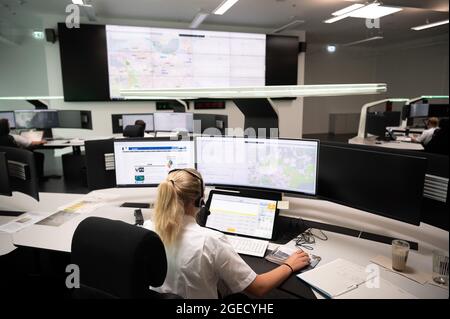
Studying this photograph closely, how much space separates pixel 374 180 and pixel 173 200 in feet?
3.26

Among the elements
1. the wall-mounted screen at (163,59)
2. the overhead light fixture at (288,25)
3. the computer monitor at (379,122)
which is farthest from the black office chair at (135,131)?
the overhead light fixture at (288,25)

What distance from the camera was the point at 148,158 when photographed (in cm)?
197

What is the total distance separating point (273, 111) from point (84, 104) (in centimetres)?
503

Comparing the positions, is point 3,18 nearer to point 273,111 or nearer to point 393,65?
point 273,111

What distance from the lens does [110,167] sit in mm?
2041

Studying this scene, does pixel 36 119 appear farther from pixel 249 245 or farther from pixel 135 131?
pixel 249 245

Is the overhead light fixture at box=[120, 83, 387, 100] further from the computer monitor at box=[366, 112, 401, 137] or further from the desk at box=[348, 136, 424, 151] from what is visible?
the computer monitor at box=[366, 112, 401, 137]

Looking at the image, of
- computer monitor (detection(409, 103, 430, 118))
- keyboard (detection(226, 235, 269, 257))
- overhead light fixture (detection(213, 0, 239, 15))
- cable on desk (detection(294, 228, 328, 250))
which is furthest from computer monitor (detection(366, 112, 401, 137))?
keyboard (detection(226, 235, 269, 257))

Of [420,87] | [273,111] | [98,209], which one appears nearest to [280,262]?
[273,111]

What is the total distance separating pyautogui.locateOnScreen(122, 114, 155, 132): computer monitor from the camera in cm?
522

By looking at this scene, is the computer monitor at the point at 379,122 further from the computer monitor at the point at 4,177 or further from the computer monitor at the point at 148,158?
the computer monitor at the point at 4,177

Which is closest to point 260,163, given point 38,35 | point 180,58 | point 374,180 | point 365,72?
point 374,180

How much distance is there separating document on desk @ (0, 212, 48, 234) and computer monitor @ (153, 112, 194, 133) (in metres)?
3.41

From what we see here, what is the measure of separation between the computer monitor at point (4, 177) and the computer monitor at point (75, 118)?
11.1 feet
